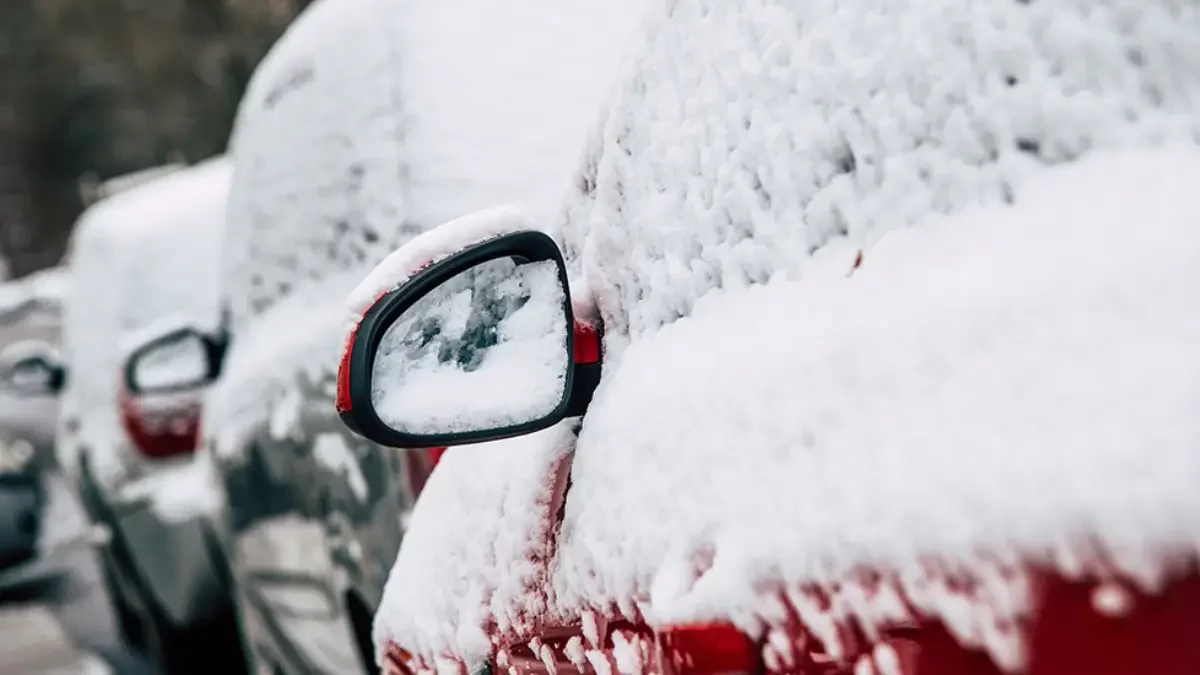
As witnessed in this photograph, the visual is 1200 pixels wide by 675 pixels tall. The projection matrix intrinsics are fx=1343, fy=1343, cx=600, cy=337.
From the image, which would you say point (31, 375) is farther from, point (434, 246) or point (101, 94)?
point (101, 94)

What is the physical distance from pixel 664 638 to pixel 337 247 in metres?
1.99

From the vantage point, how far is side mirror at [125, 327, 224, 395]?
4.34 meters

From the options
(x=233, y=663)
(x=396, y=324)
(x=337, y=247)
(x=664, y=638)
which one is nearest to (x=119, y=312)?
(x=233, y=663)

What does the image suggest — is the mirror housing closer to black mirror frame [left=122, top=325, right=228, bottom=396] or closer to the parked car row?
the parked car row

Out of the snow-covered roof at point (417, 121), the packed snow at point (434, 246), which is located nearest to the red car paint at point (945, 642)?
the packed snow at point (434, 246)

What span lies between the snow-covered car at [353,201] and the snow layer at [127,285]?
1970 mm

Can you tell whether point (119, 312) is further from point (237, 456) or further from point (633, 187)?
point (633, 187)

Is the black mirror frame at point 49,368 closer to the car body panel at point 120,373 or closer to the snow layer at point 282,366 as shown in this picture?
the car body panel at point 120,373

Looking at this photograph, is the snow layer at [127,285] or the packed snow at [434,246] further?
the snow layer at [127,285]

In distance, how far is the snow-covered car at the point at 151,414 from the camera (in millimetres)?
4746

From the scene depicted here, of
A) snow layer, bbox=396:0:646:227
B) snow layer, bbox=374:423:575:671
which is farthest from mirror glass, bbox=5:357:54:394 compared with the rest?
snow layer, bbox=374:423:575:671

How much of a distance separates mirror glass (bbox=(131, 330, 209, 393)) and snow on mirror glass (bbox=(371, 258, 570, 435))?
9.72 ft

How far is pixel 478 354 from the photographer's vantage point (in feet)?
5.29

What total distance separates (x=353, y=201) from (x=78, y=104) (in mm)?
37010
